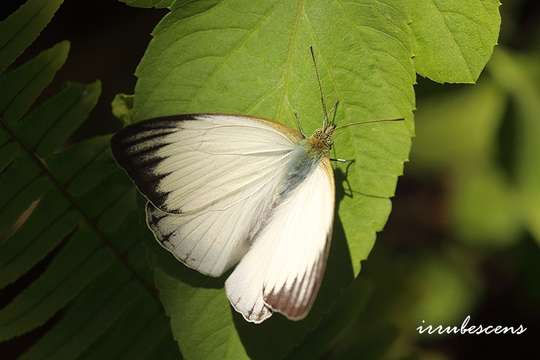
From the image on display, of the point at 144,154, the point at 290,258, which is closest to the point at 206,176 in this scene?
the point at 144,154

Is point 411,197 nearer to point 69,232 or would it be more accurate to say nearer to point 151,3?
point 69,232

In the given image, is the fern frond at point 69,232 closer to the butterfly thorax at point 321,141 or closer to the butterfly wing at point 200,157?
the butterfly wing at point 200,157

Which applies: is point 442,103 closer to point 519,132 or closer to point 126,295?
point 519,132

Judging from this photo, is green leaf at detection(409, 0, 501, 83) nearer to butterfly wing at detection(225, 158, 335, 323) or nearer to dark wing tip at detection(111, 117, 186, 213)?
Result: butterfly wing at detection(225, 158, 335, 323)

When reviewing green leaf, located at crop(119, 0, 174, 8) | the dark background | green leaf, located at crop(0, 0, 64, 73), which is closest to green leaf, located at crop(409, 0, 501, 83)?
green leaf, located at crop(119, 0, 174, 8)

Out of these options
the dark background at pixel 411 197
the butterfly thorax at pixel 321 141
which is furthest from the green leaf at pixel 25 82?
the dark background at pixel 411 197

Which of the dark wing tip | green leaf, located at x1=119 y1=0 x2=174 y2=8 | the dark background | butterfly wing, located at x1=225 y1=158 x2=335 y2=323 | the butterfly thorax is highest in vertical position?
Result: green leaf, located at x1=119 y1=0 x2=174 y2=8
